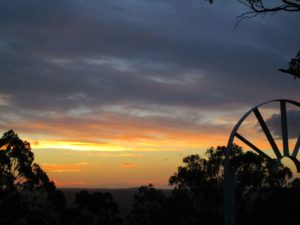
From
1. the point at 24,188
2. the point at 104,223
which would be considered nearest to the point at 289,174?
the point at 104,223

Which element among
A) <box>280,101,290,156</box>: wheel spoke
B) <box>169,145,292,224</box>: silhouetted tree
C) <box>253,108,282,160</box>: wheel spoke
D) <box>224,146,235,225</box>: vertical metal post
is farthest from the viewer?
<box>169,145,292,224</box>: silhouetted tree

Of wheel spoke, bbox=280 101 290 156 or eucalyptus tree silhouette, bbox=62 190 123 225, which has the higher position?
wheel spoke, bbox=280 101 290 156

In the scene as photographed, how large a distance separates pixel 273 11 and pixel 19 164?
2634 cm

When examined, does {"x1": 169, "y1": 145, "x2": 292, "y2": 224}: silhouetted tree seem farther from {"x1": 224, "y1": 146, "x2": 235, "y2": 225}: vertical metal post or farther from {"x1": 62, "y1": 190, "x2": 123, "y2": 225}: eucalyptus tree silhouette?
{"x1": 224, "y1": 146, "x2": 235, "y2": 225}: vertical metal post

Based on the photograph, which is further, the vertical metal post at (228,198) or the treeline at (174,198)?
the treeline at (174,198)

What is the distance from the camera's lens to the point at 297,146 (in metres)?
13.7

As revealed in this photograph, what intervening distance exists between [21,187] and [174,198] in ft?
51.9

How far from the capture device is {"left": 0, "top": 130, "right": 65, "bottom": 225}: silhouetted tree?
123ft

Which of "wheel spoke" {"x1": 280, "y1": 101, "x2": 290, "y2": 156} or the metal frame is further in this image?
"wheel spoke" {"x1": 280, "y1": 101, "x2": 290, "y2": 156}

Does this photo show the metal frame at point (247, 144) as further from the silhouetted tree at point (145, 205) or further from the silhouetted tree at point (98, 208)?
the silhouetted tree at point (145, 205)

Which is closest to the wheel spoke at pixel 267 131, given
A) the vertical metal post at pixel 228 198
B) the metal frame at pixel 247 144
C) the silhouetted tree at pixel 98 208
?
the metal frame at pixel 247 144

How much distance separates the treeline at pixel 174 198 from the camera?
124 feet

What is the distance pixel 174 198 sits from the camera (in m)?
49.0

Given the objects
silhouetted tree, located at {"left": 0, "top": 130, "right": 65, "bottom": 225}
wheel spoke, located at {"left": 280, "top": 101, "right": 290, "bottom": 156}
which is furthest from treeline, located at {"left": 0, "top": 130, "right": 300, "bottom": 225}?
wheel spoke, located at {"left": 280, "top": 101, "right": 290, "bottom": 156}
